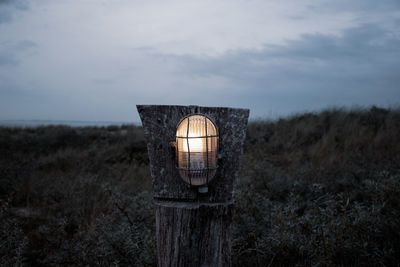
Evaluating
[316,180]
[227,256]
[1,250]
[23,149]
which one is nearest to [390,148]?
[316,180]

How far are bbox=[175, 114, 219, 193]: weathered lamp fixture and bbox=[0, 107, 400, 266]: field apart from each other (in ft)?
3.80

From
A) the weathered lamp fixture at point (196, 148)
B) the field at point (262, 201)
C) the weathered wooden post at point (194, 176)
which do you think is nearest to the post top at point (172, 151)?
the weathered wooden post at point (194, 176)

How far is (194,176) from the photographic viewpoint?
158 cm

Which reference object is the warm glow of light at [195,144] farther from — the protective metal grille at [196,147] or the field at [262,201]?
the field at [262,201]

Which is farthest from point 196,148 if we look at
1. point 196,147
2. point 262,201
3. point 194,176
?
point 262,201

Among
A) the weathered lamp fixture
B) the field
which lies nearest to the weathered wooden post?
the weathered lamp fixture

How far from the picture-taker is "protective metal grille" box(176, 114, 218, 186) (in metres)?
1.55

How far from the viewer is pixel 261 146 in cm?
737

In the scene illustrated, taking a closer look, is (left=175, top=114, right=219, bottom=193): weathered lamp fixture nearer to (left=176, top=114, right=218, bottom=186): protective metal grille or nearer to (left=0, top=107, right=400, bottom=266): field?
(left=176, top=114, right=218, bottom=186): protective metal grille

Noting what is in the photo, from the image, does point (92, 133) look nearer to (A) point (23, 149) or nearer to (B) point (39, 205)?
(A) point (23, 149)

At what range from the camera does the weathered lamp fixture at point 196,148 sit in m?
1.55

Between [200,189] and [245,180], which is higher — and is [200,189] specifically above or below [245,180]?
above

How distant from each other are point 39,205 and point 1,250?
207 cm

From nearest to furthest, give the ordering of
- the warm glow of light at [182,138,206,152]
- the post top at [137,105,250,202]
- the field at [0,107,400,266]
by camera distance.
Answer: the warm glow of light at [182,138,206,152] → the post top at [137,105,250,202] → the field at [0,107,400,266]
